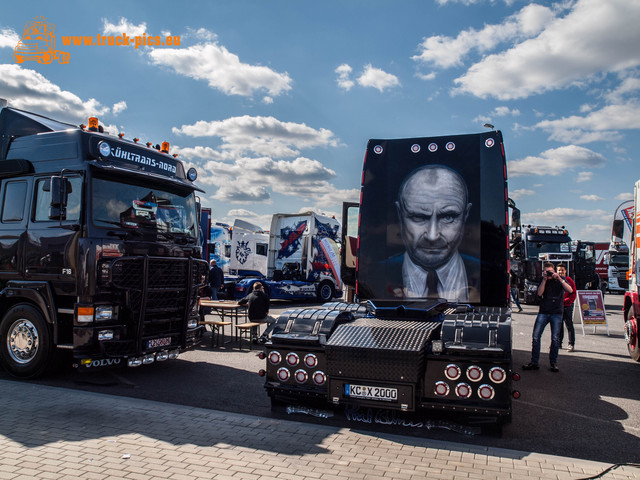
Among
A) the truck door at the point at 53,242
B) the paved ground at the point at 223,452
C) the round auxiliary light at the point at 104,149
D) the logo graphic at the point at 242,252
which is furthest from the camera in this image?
the logo graphic at the point at 242,252

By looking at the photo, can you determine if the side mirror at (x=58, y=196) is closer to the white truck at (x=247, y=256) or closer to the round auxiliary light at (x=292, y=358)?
the round auxiliary light at (x=292, y=358)

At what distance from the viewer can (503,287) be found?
270 inches

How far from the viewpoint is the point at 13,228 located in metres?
7.70

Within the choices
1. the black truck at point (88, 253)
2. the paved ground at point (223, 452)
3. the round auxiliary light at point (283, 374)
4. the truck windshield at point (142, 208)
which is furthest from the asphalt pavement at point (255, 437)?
the truck windshield at point (142, 208)

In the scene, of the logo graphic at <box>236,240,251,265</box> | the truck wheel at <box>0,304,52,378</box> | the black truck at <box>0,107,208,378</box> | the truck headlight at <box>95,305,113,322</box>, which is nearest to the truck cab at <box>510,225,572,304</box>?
the logo graphic at <box>236,240,251,265</box>

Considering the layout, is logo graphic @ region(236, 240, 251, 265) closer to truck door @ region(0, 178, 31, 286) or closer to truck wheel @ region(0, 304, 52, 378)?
truck door @ region(0, 178, 31, 286)

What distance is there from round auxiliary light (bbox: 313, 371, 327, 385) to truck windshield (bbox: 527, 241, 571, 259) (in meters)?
18.4

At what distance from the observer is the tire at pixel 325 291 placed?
20375 millimetres

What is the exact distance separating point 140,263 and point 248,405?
258 cm

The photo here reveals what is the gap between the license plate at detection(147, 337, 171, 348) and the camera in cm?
736

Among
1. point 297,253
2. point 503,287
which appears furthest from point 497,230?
point 297,253

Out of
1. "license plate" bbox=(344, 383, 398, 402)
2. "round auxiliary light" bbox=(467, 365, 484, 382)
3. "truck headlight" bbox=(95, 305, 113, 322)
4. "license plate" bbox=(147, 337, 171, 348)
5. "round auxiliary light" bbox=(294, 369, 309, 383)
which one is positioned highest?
"truck headlight" bbox=(95, 305, 113, 322)

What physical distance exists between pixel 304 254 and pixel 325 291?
1.80m

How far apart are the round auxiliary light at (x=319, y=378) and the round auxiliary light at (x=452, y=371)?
1.28 m
